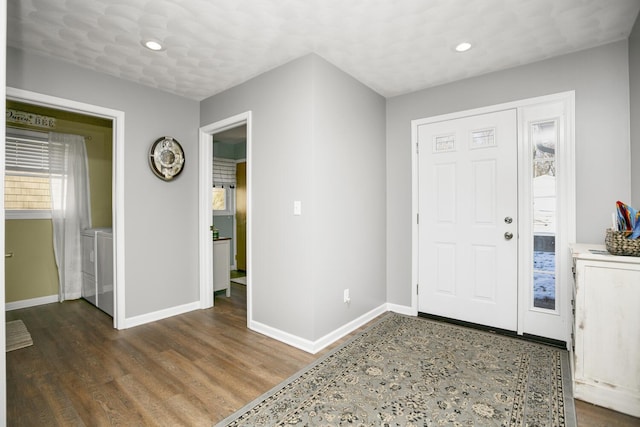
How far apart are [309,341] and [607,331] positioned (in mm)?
1971

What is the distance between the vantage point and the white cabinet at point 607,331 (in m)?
1.82

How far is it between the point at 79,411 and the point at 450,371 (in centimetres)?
235

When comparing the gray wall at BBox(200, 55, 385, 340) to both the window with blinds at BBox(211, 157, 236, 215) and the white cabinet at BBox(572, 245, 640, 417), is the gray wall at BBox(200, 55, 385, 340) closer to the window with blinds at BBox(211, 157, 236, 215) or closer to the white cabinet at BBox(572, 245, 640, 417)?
the white cabinet at BBox(572, 245, 640, 417)

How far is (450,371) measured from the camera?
7.46ft

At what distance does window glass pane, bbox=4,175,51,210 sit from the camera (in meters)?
3.78

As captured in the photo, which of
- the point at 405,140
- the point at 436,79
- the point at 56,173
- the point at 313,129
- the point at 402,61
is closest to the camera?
the point at 313,129

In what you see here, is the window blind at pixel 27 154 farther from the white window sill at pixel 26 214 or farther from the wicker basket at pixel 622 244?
the wicker basket at pixel 622 244

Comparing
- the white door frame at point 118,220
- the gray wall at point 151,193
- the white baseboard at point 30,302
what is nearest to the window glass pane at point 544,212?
the gray wall at point 151,193

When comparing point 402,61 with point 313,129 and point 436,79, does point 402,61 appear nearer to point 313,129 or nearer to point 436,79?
point 436,79

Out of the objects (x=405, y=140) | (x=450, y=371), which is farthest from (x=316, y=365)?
(x=405, y=140)

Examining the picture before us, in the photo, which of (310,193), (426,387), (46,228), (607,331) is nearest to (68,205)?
(46,228)

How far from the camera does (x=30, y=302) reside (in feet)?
12.7

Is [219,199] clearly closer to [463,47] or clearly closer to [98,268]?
[98,268]

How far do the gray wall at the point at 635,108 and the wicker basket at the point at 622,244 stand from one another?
22.7 inches
